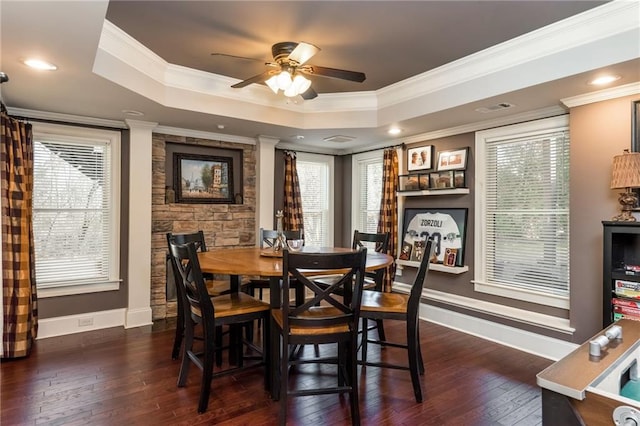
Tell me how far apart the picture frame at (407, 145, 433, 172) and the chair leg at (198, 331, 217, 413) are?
333 cm

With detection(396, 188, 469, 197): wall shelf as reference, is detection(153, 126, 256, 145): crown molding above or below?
above

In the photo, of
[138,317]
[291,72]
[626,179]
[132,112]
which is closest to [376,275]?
[291,72]

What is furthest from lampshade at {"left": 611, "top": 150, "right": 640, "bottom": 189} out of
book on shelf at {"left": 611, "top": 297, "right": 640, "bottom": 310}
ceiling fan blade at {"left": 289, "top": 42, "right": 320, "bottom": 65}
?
ceiling fan blade at {"left": 289, "top": 42, "right": 320, "bottom": 65}

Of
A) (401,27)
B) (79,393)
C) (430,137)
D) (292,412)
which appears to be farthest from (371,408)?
(430,137)

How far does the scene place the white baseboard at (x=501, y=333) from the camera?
3334 millimetres

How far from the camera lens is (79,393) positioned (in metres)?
2.58

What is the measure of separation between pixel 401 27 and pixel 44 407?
356 centimetres

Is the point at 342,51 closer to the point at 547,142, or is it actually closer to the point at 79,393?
the point at 547,142

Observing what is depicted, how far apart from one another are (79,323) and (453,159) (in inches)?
178

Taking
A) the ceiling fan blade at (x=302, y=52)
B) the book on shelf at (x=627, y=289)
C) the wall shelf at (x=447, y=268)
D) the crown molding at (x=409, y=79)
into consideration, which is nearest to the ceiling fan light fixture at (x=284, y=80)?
the ceiling fan blade at (x=302, y=52)

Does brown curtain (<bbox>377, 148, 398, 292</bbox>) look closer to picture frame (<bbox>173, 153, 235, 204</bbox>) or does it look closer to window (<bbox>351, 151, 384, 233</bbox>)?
window (<bbox>351, 151, 384, 233</bbox>)

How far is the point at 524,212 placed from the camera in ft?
12.2

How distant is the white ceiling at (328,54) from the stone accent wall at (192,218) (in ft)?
1.95

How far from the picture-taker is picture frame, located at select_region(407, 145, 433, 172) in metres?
4.57
